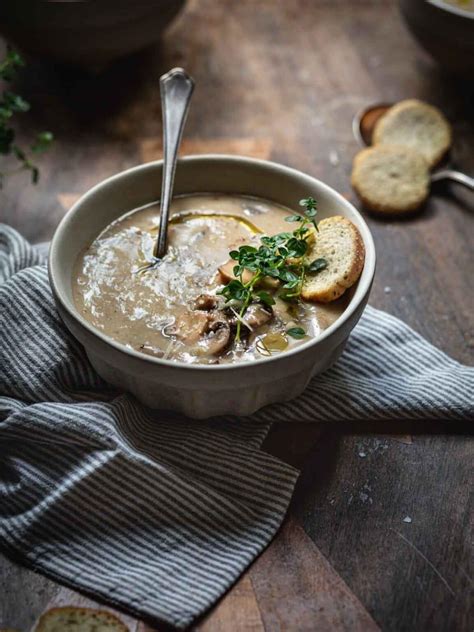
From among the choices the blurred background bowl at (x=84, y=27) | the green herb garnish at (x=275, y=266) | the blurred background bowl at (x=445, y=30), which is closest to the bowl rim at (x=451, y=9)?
the blurred background bowl at (x=445, y=30)

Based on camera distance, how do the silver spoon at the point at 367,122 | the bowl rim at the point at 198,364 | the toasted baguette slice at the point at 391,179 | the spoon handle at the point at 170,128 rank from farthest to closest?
the silver spoon at the point at 367,122
the toasted baguette slice at the point at 391,179
the spoon handle at the point at 170,128
the bowl rim at the point at 198,364

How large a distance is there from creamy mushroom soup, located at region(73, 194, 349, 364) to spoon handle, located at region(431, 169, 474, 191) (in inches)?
23.9

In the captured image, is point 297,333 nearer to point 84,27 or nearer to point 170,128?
point 170,128

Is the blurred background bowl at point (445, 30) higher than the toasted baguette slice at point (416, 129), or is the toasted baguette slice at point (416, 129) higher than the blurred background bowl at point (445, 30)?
the blurred background bowl at point (445, 30)

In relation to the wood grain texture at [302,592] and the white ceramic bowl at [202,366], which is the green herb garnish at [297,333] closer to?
the white ceramic bowl at [202,366]

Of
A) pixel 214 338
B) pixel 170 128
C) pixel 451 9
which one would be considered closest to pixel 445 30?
pixel 451 9

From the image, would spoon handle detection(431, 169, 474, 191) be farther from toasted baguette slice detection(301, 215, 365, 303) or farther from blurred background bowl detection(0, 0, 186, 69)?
blurred background bowl detection(0, 0, 186, 69)

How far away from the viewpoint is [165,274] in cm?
160

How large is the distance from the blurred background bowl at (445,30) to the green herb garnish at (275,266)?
968 mm

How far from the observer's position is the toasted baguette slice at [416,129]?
2227 mm

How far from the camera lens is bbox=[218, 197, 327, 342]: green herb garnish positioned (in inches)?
58.1

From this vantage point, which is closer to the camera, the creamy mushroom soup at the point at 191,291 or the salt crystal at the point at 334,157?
the creamy mushroom soup at the point at 191,291

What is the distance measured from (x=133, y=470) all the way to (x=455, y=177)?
1252mm

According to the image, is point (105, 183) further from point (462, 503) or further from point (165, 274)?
point (462, 503)
